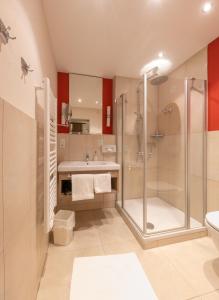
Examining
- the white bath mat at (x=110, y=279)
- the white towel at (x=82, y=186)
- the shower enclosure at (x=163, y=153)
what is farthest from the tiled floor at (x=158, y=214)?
the white towel at (x=82, y=186)

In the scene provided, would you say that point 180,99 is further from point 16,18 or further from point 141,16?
point 16,18

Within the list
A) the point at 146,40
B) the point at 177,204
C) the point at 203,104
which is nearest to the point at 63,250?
the point at 177,204

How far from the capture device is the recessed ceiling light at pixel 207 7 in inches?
Answer: 55.8

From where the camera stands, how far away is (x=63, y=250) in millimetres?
1680

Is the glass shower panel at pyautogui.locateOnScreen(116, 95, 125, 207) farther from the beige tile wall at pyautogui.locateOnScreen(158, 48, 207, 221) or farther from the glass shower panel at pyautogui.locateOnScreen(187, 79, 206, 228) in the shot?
the glass shower panel at pyautogui.locateOnScreen(187, 79, 206, 228)

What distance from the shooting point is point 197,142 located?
2.06 m

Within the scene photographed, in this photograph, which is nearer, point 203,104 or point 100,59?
point 203,104

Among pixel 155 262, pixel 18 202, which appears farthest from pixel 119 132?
pixel 18 202

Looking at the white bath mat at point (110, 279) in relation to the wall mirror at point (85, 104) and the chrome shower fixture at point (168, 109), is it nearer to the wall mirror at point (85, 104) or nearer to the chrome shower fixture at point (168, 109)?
the wall mirror at point (85, 104)

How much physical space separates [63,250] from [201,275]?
4.31 ft

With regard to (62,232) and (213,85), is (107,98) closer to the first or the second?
(213,85)

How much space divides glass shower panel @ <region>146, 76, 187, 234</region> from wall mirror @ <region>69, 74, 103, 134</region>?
0.94 meters

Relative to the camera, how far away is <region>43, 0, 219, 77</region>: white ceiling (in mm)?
1450

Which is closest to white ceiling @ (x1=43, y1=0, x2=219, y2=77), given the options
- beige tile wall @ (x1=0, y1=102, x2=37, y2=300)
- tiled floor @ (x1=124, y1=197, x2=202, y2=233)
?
beige tile wall @ (x1=0, y1=102, x2=37, y2=300)
